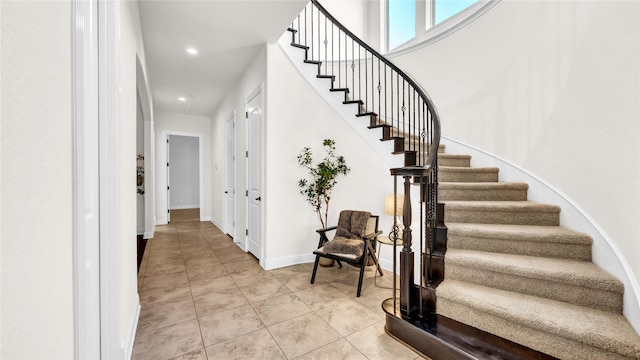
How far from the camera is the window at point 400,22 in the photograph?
4.61 m

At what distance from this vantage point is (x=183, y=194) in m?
9.36

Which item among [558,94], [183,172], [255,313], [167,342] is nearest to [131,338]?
[167,342]

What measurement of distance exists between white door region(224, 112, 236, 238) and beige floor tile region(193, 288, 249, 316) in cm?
225

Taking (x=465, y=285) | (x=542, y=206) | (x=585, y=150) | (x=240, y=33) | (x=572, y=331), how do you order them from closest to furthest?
1. (x=572, y=331)
2. (x=465, y=285)
3. (x=585, y=150)
4. (x=542, y=206)
5. (x=240, y=33)

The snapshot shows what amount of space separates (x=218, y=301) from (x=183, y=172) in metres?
7.92

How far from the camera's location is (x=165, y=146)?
6.58 m

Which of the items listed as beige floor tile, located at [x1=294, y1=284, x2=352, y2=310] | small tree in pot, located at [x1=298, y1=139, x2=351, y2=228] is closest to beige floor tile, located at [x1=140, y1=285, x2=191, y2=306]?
beige floor tile, located at [x1=294, y1=284, x2=352, y2=310]

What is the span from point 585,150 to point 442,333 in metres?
1.95

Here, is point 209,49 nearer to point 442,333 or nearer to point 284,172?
point 284,172

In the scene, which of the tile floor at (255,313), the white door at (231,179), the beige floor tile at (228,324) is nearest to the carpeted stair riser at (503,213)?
the tile floor at (255,313)

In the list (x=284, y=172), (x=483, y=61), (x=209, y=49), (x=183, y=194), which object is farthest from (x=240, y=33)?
(x=183, y=194)

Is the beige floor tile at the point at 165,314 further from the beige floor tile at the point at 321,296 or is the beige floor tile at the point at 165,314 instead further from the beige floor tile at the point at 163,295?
the beige floor tile at the point at 321,296

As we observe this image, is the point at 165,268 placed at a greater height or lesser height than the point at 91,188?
lesser

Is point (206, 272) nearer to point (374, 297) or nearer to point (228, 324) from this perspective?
point (228, 324)
